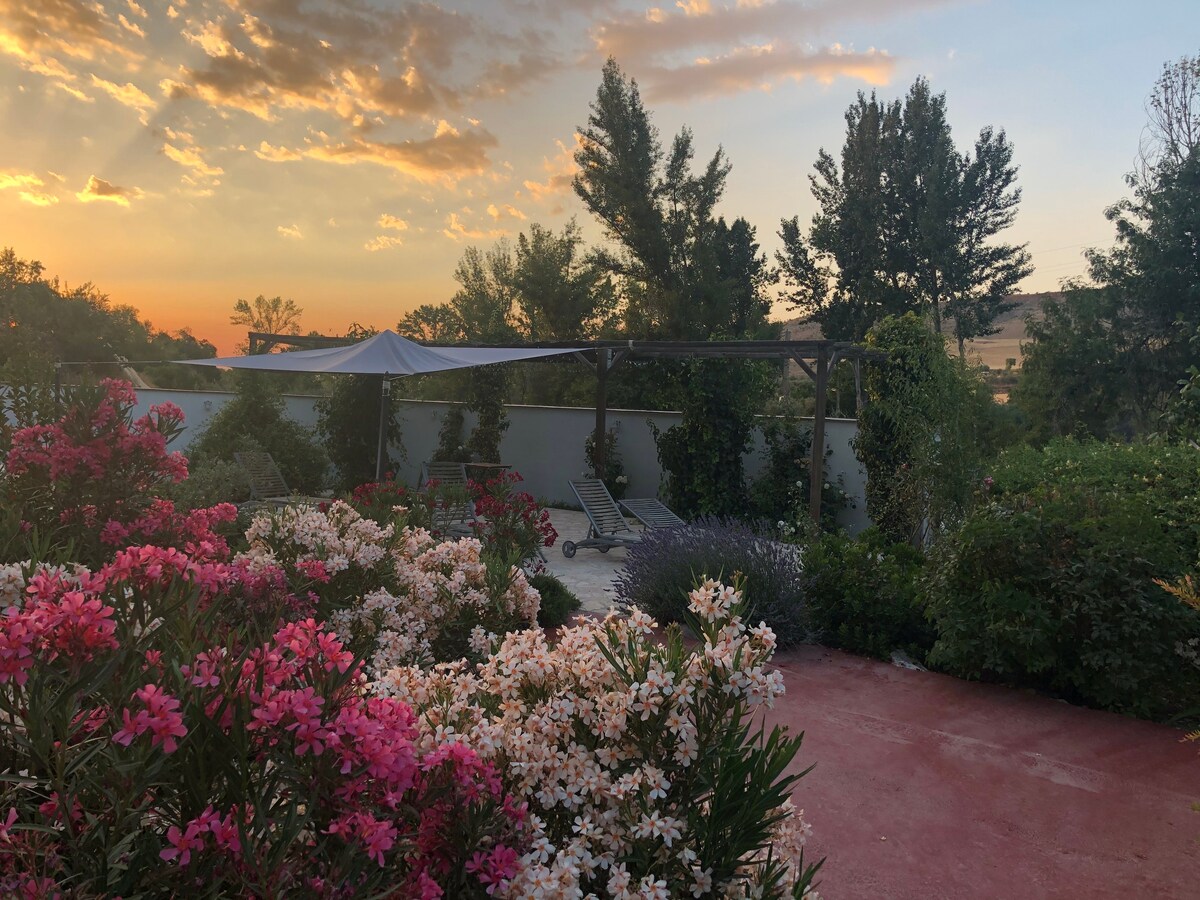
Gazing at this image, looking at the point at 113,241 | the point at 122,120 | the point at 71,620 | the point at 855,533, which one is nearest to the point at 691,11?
the point at 122,120

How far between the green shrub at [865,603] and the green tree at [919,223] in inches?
761

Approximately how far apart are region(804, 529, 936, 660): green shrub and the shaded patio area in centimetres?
44

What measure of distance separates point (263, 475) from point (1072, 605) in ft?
31.3

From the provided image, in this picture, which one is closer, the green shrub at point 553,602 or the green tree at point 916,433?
the green shrub at point 553,602

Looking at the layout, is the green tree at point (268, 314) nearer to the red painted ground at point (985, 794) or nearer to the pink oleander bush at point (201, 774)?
the red painted ground at point (985, 794)

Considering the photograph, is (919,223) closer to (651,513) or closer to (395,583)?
(651,513)

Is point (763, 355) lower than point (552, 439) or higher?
higher

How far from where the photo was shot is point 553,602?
577 cm

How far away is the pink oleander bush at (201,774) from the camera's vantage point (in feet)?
3.58

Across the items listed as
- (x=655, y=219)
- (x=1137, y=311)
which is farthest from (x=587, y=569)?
(x=655, y=219)

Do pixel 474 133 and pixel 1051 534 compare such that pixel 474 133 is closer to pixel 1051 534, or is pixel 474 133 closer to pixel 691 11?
pixel 691 11

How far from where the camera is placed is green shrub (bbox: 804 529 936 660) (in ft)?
Result: 17.6

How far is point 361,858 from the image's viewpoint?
3.89 ft

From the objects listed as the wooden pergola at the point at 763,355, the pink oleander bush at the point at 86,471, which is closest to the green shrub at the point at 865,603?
the wooden pergola at the point at 763,355
